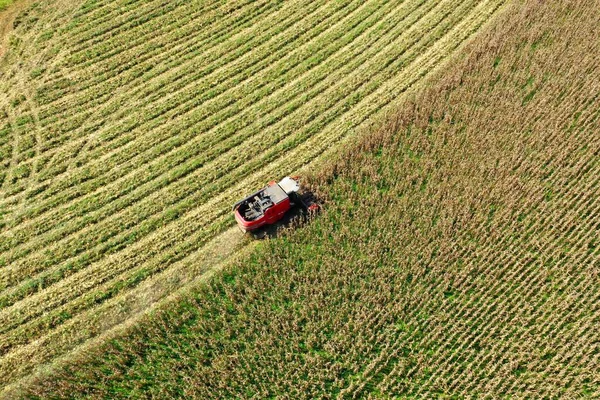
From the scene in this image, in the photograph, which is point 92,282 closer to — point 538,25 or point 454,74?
point 454,74

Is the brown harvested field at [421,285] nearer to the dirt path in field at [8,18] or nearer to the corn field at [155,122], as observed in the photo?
the corn field at [155,122]

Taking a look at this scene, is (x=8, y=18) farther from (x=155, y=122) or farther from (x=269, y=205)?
(x=269, y=205)

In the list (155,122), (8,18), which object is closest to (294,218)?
(155,122)

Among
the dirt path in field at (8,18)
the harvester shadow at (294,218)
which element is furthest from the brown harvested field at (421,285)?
the dirt path in field at (8,18)

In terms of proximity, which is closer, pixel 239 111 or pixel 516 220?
pixel 516 220

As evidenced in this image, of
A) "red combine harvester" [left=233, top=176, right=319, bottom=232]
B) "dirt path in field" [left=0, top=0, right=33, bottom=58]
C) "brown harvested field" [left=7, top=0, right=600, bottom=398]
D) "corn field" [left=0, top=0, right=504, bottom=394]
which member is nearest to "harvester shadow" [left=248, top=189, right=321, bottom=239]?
"red combine harvester" [left=233, top=176, right=319, bottom=232]

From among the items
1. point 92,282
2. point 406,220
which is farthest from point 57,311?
point 406,220
